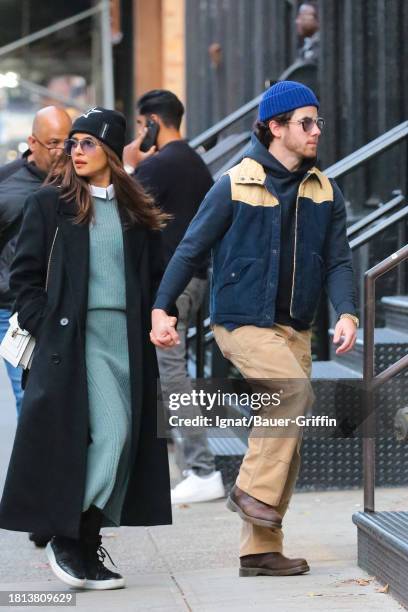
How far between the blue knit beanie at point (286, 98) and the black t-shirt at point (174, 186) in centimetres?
218

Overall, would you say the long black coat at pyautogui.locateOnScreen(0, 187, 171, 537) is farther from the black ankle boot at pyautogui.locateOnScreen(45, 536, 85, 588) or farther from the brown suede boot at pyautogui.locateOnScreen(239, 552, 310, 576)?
the brown suede boot at pyautogui.locateOnScreen(239, 552, 310, 576)

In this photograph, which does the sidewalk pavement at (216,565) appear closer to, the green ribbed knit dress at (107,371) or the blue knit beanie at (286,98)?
the green ribbed knit dress at (107,371)

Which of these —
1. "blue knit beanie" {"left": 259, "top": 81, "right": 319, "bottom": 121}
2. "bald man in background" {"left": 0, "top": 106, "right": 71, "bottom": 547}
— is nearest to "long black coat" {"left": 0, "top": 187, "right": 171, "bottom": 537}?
"blue knit beanie" {"left": 259, "top": 81, "right": 319, "bottom": 121}

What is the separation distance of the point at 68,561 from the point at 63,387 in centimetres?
70

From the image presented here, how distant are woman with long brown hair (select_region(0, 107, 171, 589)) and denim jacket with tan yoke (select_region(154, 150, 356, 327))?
0.82ft

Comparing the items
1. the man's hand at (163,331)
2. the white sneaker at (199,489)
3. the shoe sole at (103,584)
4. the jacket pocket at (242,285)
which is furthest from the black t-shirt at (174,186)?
the shoe sole at (103,584)

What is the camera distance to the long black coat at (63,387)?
197 inches

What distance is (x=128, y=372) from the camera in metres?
5.19

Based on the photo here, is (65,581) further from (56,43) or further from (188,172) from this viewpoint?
(56,43)

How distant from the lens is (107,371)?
5.13m

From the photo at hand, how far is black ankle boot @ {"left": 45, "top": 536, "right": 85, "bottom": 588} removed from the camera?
5.11 m

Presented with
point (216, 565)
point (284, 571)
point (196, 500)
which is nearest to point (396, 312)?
point (196, 500)

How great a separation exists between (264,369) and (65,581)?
114 cm

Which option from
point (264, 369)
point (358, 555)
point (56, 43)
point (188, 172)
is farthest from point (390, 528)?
point (56, 43)
